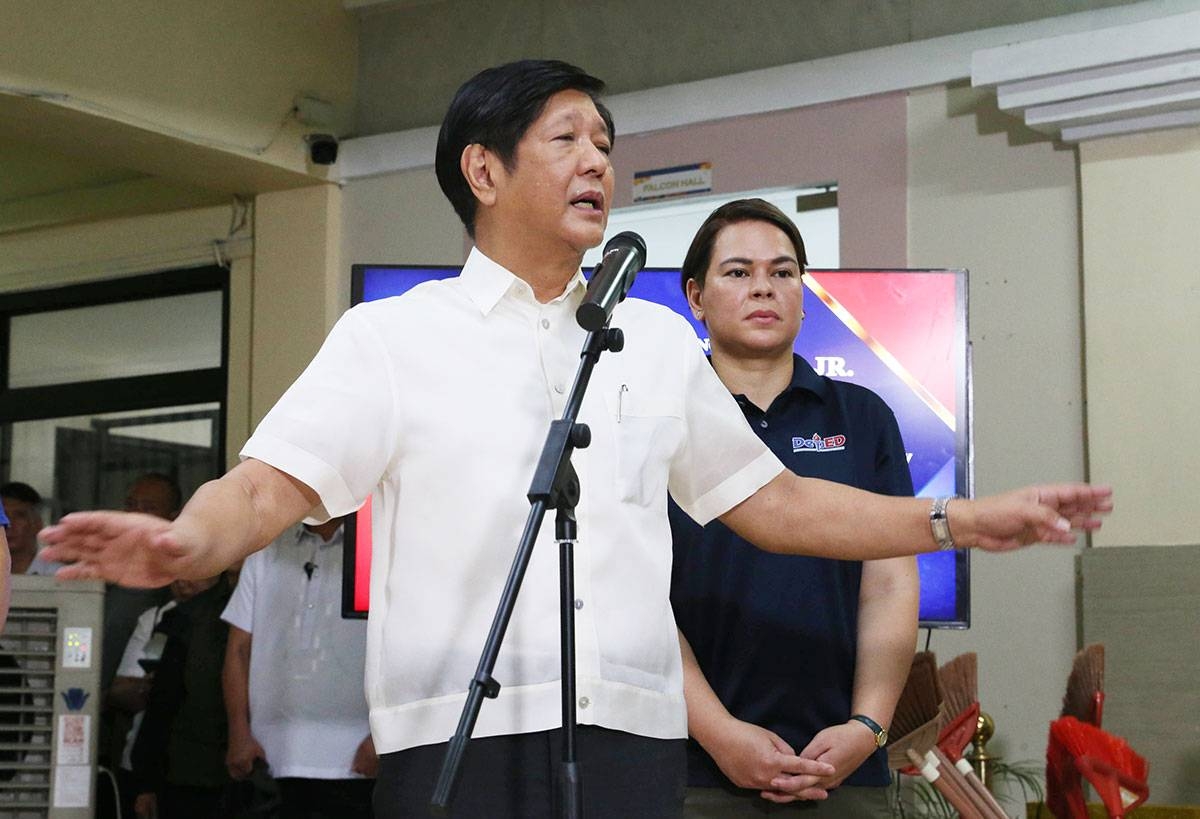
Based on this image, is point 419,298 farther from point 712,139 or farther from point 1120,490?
point 712,139

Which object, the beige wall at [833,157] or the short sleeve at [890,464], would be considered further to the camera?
the beige wall at [833,157]

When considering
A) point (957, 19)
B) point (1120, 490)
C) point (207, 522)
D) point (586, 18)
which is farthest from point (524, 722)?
point (586, 18)

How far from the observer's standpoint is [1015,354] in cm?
438

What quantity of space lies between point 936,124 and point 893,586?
2556 mm

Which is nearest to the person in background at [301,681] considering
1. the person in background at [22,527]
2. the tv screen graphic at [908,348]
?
the tv screen graphic at [908,348]

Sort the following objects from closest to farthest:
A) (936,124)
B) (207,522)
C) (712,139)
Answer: (207,522) < (936,124) < (712,139)

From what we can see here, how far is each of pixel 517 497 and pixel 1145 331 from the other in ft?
9.79

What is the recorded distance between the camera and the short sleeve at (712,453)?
180cm

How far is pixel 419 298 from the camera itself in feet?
5.67

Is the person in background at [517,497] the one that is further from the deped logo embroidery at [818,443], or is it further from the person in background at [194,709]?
the person in background at [194,709]

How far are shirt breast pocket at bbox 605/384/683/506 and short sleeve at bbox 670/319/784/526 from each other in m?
0.05

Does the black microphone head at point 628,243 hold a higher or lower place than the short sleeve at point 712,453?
higher

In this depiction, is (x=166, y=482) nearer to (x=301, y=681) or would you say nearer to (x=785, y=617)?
(x=301, y=681)

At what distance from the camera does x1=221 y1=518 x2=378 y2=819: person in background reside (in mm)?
4098
